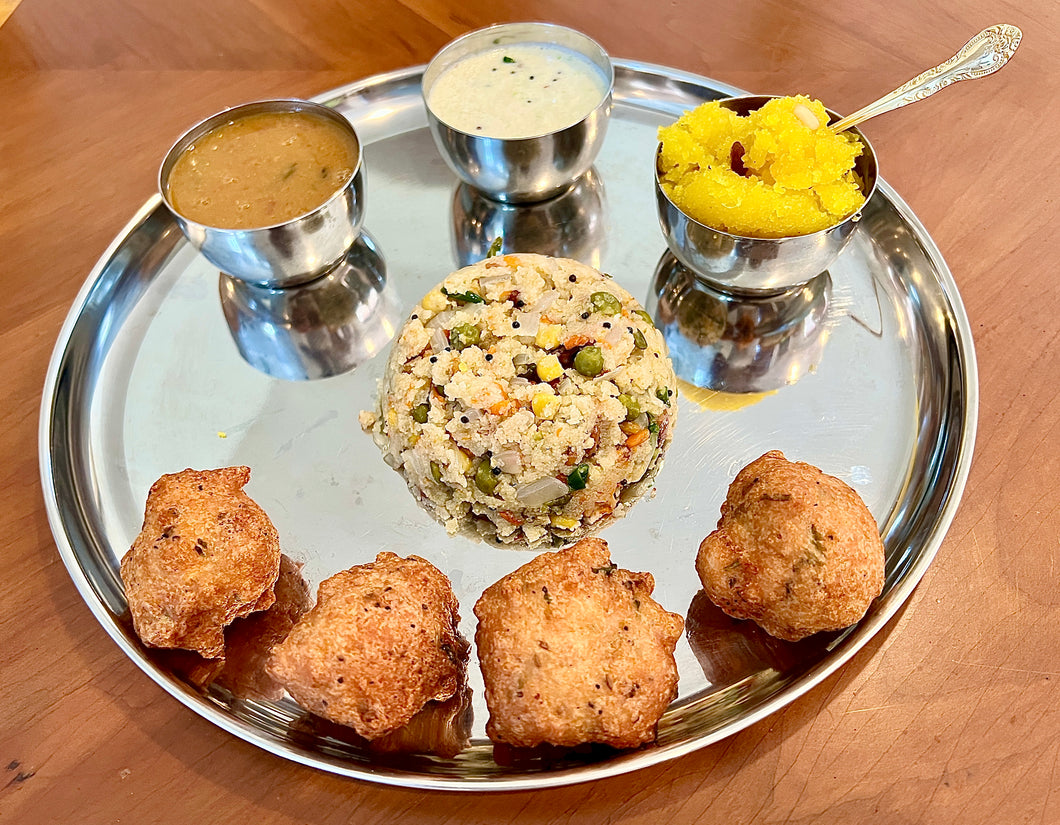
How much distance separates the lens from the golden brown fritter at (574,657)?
75.9 inches

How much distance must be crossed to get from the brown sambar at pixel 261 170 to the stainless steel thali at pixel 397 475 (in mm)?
408

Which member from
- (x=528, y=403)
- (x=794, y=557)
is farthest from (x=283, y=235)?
(x=794, y=557)

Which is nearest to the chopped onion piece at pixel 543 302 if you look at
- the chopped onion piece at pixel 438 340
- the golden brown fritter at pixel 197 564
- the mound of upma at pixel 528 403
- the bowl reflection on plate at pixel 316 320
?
the mound of upma at pixel 528 403

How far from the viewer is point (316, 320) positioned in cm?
300

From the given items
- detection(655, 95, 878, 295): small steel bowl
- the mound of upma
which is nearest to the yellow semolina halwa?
detection(655, 95, 878, 295): small steel bowl

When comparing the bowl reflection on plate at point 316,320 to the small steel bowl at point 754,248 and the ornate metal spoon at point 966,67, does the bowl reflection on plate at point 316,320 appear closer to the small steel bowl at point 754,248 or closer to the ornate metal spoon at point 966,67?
the small steel bowl at point 754,248

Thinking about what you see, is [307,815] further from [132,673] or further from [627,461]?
[627,461]

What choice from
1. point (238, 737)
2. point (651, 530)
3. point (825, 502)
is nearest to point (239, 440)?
point (238, 737)

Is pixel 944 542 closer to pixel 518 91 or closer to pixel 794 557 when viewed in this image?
pixel 794 557

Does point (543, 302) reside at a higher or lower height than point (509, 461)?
higher

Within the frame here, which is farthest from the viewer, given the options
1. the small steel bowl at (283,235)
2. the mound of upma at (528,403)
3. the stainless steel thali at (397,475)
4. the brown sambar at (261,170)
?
the brown sambar at (261,170)

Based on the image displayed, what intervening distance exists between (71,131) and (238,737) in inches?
111

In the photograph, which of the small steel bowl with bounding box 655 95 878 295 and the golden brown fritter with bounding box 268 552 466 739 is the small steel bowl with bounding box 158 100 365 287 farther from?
the golden brown fritter with bounding box 268 552 466 739

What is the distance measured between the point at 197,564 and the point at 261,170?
1385 mm
